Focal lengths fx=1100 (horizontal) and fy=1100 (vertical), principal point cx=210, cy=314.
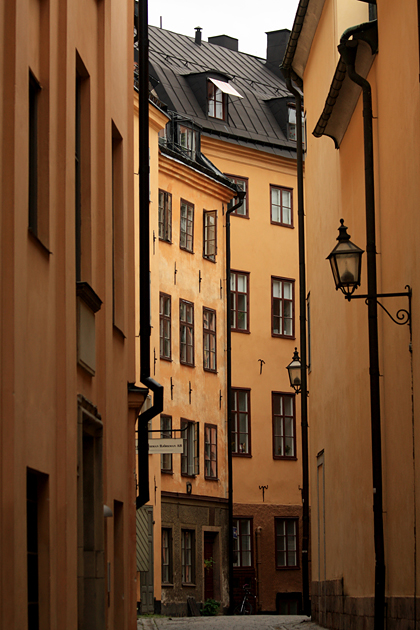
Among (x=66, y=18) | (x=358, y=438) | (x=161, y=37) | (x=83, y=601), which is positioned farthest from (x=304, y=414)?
(x=161, y=37)

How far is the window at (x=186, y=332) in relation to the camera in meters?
30.4

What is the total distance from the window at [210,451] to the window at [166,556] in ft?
8.71

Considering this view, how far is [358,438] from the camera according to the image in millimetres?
13484

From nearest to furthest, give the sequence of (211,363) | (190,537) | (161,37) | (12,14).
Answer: (12,14) < (190,537) < (211,363) < (161,37)

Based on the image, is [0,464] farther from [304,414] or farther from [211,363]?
[211,363]

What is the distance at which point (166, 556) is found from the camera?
93.7 feet

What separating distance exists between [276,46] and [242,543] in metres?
21.2

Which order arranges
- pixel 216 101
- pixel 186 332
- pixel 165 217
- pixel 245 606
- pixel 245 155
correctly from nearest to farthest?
pixel 165 217 → pixel 186 332 → pixel 245 606 → pixel 245 155 → pixel 216 101

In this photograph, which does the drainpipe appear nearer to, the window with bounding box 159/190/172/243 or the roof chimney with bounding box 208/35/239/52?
the window with bounding box 159/190/172/243

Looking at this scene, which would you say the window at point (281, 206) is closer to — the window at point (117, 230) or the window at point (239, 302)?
the window at point (239, 302)

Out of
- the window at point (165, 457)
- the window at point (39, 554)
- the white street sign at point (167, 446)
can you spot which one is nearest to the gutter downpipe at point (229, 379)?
the window at point (165, 457)

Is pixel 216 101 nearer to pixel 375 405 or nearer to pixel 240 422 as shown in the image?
pixel 240 422

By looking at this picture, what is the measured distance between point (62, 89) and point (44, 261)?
1583 mm

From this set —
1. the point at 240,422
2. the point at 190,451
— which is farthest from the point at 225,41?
the point at 190,451
